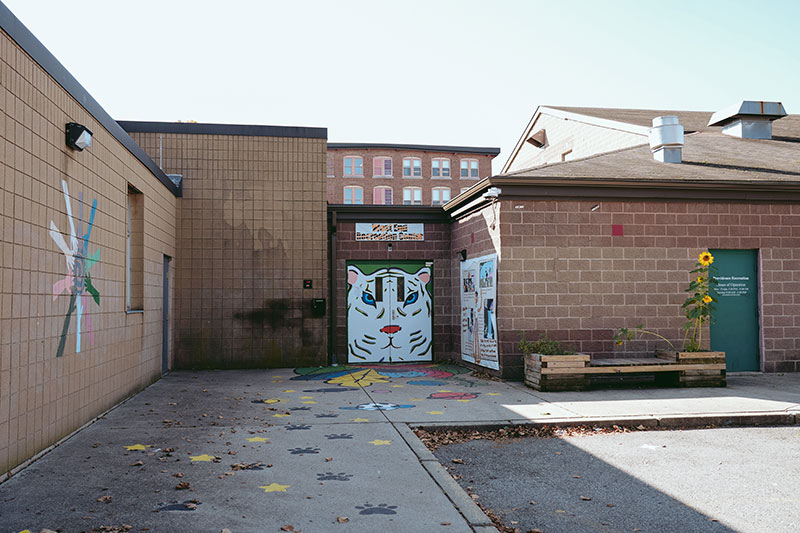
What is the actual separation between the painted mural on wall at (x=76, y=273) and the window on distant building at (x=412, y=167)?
50952mm

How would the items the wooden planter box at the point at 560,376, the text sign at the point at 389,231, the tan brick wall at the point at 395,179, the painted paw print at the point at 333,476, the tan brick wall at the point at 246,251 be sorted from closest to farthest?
the painted paw print at the point at 333,476 < the wooden planter box at the point at 560,376 < the tan brick wall at the point at 246,251 < the text sign at the point at 389,231 < the tan brick wall at the point at 395,179

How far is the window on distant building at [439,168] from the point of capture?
192 feet

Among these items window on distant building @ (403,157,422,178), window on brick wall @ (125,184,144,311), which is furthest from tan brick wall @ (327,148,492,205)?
window on brick wall @ (125,184,144,311)

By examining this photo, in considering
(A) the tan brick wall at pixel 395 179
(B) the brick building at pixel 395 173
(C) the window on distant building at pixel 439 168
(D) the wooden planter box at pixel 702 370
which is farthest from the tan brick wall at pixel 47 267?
(C) the window on distant building at pixel 439 168

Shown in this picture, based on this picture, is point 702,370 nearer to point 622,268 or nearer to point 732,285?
point 622,268

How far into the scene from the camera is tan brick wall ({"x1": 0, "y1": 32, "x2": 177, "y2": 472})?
5426 mm

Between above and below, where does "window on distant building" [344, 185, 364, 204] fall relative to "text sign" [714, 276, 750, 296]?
above

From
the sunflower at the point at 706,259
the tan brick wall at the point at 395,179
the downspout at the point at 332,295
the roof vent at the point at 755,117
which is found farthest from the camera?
the tan brick wall at the point at 395,179

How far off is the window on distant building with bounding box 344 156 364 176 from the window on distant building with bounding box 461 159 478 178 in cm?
932

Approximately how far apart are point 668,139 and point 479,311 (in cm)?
555

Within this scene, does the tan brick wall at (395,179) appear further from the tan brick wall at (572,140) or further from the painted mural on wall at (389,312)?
the painted mural on wall at (389,312)

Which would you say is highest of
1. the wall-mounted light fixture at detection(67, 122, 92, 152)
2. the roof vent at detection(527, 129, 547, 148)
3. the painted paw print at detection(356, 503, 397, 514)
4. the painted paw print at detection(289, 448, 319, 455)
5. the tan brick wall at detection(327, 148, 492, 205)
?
the tan brick wall at detection(327, 148, 492, 205)

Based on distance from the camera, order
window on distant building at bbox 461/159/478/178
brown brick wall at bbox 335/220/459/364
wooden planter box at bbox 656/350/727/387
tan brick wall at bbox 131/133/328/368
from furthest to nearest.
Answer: window on distant building at bbox 461/159/478/178, brown brick wall at bbox 335/220/459/364, tan brick wall at bbox 131/133/328/368, wooden planter box at bbox 656/350/727/387

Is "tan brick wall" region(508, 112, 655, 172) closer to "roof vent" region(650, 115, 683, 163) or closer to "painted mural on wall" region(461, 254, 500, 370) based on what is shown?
"roof vent" region(650, 115, 683, 163)
